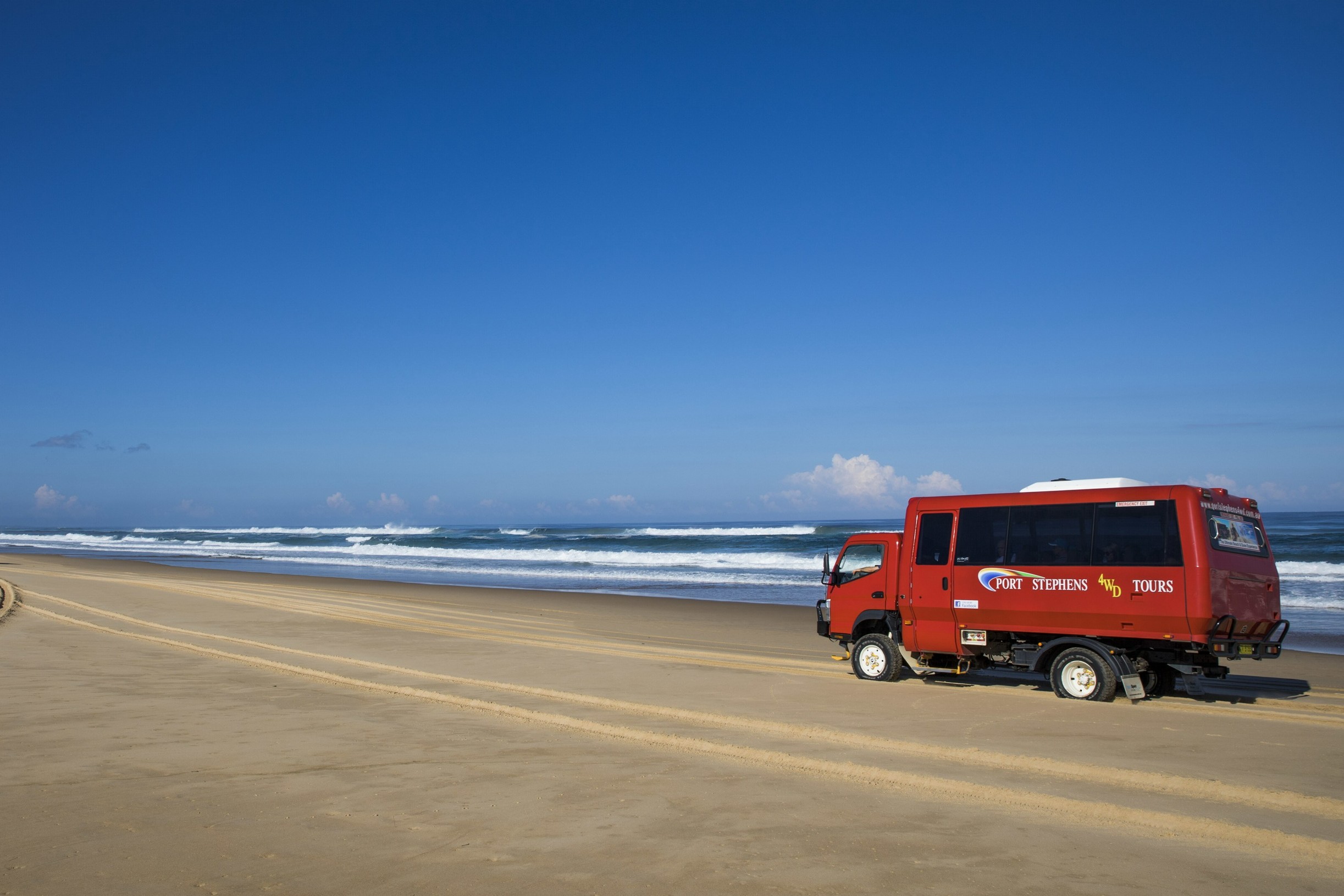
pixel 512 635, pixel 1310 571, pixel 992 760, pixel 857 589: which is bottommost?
pixel 512 635

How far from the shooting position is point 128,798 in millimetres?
6891

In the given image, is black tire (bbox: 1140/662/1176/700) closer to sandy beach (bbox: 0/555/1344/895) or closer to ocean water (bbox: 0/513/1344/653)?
→ sandy beach (bbox: 0/555/1344/895)

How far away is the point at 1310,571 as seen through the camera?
3356 centimetres

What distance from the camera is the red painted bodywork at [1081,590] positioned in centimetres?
1071

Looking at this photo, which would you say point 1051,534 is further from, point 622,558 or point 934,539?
point 622,558

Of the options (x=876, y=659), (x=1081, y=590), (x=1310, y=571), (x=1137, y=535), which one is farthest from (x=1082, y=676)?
(x=1310, y=571)

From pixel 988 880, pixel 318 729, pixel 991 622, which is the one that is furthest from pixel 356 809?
pixel 991 622

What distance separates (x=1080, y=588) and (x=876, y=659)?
3.02 m

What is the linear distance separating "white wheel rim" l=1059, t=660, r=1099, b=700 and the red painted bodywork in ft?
1.31

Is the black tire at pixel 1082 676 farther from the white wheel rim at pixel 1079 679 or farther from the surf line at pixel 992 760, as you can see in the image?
the surf line at pixel 992 760

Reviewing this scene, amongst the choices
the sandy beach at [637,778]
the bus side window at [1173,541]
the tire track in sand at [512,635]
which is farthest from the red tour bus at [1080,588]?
the tire track in sand at [512,635]

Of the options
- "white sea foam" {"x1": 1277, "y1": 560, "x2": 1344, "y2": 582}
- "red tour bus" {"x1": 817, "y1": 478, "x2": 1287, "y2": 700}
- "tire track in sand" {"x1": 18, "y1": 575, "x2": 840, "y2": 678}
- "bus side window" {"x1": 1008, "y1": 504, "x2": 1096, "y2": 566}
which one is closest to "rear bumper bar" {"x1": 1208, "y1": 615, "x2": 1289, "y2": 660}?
"red tour bus" {"x1": 817, "y1": 478, "x2": 1287, "y2": 700}

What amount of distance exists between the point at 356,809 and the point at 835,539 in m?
62.1

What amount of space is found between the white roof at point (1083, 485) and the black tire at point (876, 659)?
2.86 meters
